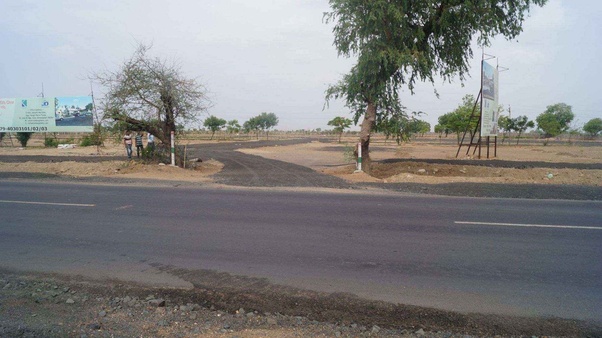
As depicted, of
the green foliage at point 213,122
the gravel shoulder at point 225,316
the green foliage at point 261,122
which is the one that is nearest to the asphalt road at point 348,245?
the gravel shoulder at point 225,316

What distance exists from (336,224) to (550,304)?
14.8ft

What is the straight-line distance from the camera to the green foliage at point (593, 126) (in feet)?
225

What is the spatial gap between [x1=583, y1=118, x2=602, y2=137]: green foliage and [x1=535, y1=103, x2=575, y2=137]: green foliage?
258cm

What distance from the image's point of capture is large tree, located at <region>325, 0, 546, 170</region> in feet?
59.5

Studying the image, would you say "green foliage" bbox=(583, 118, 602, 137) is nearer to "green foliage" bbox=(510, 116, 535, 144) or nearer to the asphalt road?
"green foliage" bbox=(510, 116, 535, 144)

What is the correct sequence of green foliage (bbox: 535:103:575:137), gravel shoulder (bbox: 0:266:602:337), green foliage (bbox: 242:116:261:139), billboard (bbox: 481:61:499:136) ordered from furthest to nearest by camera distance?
green foliage (bbox: 242:116:261:139)
green foliage (bbox: 535:103:575:137)
billboard (bbox: 481:61:499:136)
gravel shoulder (bbox: 0:266:602:337)

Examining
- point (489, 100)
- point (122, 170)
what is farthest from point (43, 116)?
point (489, 100)

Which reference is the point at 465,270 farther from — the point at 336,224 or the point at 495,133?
the point at 495,133

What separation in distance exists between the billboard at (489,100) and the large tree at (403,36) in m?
4.74

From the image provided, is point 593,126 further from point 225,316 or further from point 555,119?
point 225,316

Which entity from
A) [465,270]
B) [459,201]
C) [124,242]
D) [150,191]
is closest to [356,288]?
[465,270]

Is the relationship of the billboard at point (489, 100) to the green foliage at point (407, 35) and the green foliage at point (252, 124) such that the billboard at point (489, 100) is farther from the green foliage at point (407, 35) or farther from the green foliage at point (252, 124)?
the green foliage at point (252, 124)

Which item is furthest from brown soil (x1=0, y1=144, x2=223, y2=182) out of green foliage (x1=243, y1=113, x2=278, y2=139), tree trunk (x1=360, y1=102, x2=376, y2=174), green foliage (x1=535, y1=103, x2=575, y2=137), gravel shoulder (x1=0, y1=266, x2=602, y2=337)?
green foliage (x1=243, y1=113, x2=278, y2=139)

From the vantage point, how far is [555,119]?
5981cm
